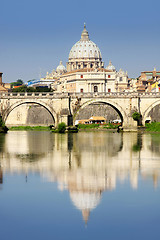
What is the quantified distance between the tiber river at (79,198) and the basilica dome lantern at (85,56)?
14979 cm

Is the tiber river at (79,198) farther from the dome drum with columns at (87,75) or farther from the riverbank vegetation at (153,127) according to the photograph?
the dome drum with columns at (87,75)

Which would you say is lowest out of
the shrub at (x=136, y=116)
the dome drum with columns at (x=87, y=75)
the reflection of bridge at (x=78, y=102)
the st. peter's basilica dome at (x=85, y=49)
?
the shrub at (x=136, y=116)

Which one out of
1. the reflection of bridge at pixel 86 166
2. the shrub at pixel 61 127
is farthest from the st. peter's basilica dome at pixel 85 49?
the reflection of bridge at pixel 86 166

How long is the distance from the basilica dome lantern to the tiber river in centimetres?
14979

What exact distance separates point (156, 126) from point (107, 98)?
23.4 ft

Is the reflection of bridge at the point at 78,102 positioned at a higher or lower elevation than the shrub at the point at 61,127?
higher

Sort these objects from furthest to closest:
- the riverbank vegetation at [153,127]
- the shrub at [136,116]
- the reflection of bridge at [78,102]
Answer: the reflection of bridge at [78,102]
the shrub at [136,116]
the riverbank vegetation at [153,127]

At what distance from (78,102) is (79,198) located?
5036 cm

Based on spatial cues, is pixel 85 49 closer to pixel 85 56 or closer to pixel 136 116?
pixel 85 56

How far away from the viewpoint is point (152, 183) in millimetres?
22859

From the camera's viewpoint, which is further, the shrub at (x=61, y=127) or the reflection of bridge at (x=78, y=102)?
the reflection of bridge at (x=78, y=102)

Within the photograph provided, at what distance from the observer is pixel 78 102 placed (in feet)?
228

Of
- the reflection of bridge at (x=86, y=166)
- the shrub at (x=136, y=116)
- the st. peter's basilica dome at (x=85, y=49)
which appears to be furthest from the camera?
the st. peter's basilica dome at (x=85, y=49)

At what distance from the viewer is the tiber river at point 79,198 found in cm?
1588
